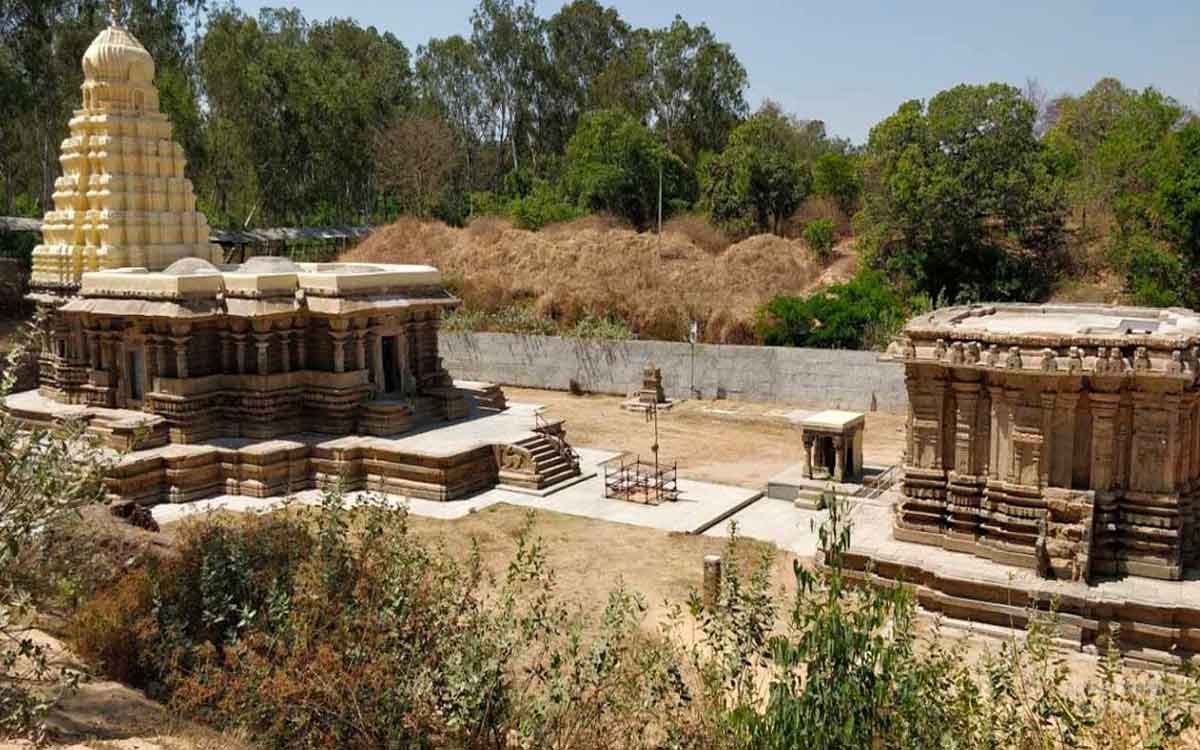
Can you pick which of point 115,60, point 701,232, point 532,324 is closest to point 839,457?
point 532,324

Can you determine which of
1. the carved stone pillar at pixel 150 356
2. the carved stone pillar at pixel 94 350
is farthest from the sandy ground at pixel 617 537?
the carved stone pillar at pixel 94 350

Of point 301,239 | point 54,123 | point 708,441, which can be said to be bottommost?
point 708,441

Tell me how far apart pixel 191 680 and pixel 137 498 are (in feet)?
37.9

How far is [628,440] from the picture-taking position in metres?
25.0

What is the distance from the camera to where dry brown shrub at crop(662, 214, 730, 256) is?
4475 cm

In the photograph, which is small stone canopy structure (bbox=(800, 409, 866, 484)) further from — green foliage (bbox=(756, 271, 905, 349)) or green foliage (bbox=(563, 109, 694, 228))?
green foliage (bbox=(563, 109, 694, 228))

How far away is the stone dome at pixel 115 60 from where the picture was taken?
2392 centimetres

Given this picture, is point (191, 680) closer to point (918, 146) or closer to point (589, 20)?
point (918, 146)

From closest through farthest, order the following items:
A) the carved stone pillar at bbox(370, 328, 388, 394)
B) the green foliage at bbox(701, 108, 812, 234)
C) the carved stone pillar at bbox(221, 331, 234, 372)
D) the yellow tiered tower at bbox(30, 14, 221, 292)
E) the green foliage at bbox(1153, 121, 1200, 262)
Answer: the carved stone pillar at bbox(221, 331, 234, 372) → the carved stone pillar at bbox(370, 328, 388, 394) → the yellow tiered tower at bbox(30, 14, 221, 292) → the green foliage at bbox(1153, 121, 1200, 262) → the green foliage at bbox(701, 108, 812, 234)

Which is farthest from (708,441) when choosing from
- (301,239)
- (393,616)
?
(301,239)

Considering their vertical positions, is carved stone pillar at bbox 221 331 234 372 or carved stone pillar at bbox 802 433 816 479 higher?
carved stone pillar at bbox 221 331 234 372

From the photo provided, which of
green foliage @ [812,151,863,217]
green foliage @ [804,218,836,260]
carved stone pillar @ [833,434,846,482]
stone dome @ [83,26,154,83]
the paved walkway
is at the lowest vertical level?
the paved walkway

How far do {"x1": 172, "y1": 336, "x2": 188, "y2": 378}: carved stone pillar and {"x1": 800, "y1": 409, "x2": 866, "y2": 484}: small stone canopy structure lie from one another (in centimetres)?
1249

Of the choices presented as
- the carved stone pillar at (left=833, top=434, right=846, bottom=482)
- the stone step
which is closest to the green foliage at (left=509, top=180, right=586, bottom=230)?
the carved stone pillar at (left=833, top=434, right=846, bottom=482)
